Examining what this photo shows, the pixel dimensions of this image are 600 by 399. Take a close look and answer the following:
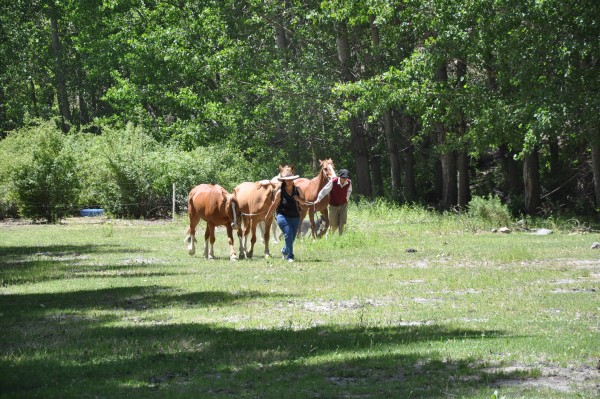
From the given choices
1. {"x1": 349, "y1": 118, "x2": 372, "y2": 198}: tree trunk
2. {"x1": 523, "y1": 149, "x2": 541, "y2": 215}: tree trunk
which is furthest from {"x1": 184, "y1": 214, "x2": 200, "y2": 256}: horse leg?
{"x1": 349, "y1": 118, "x2": 372, "y2": 198}: tree trunk

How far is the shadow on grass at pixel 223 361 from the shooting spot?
893 centimetres

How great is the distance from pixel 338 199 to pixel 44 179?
1810cm

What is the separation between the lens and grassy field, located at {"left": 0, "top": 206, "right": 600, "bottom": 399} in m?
9.21

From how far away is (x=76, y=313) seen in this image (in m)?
14.4

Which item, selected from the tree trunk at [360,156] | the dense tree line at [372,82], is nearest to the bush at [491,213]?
the dense tree line at [372,82]

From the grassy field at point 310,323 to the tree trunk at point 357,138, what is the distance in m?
20.1

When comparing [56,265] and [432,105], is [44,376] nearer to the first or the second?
[56,265]

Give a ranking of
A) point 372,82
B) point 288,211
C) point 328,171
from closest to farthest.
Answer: point 288,211 → point 328,171 → point 372,82

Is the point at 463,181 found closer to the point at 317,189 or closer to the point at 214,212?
the point at 317,189

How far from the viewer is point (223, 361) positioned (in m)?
10.4

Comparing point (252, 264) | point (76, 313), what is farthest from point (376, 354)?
point (252, 264)

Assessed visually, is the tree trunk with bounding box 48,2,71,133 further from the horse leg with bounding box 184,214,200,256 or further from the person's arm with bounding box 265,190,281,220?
the person's arm with bounding box 265,190,281,220

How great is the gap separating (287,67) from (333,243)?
2379cm

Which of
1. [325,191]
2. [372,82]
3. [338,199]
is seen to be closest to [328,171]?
[325,191]
